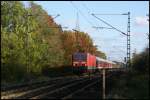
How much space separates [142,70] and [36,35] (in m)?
29.8

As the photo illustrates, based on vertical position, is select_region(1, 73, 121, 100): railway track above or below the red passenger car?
below

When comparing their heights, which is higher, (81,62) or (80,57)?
(80,57)

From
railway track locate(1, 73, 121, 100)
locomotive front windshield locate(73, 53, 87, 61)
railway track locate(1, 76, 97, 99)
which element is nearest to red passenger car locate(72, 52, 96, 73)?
locomotive front windshield locate(73, 53, 87, 61)

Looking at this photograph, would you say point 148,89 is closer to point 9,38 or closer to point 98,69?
point 9,38

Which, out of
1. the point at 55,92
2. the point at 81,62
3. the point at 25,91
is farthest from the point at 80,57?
the point at 55,92

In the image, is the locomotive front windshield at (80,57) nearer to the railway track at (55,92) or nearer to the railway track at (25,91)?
the railway track at (25,91)

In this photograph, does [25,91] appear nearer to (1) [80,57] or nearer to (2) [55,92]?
(2) [55,92]

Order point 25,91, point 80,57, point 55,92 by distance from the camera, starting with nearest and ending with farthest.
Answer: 1. point 55,92
2. point 25,91
3. point 80,57

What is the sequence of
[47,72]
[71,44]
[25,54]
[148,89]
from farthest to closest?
[71,44]
[47,72]
[25,54]
[148,89]

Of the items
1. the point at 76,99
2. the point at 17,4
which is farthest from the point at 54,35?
the point at 76,99

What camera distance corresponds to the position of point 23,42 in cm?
5969

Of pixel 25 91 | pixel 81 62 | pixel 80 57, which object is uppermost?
pixel 80 57

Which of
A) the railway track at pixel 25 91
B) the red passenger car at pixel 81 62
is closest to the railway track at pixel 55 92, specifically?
the railway track at pixel 25 91

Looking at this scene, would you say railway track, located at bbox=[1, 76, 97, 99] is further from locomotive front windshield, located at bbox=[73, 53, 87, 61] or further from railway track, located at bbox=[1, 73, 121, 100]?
locomotive front windshield, located at bbox=[73, 53, 87, 61]
